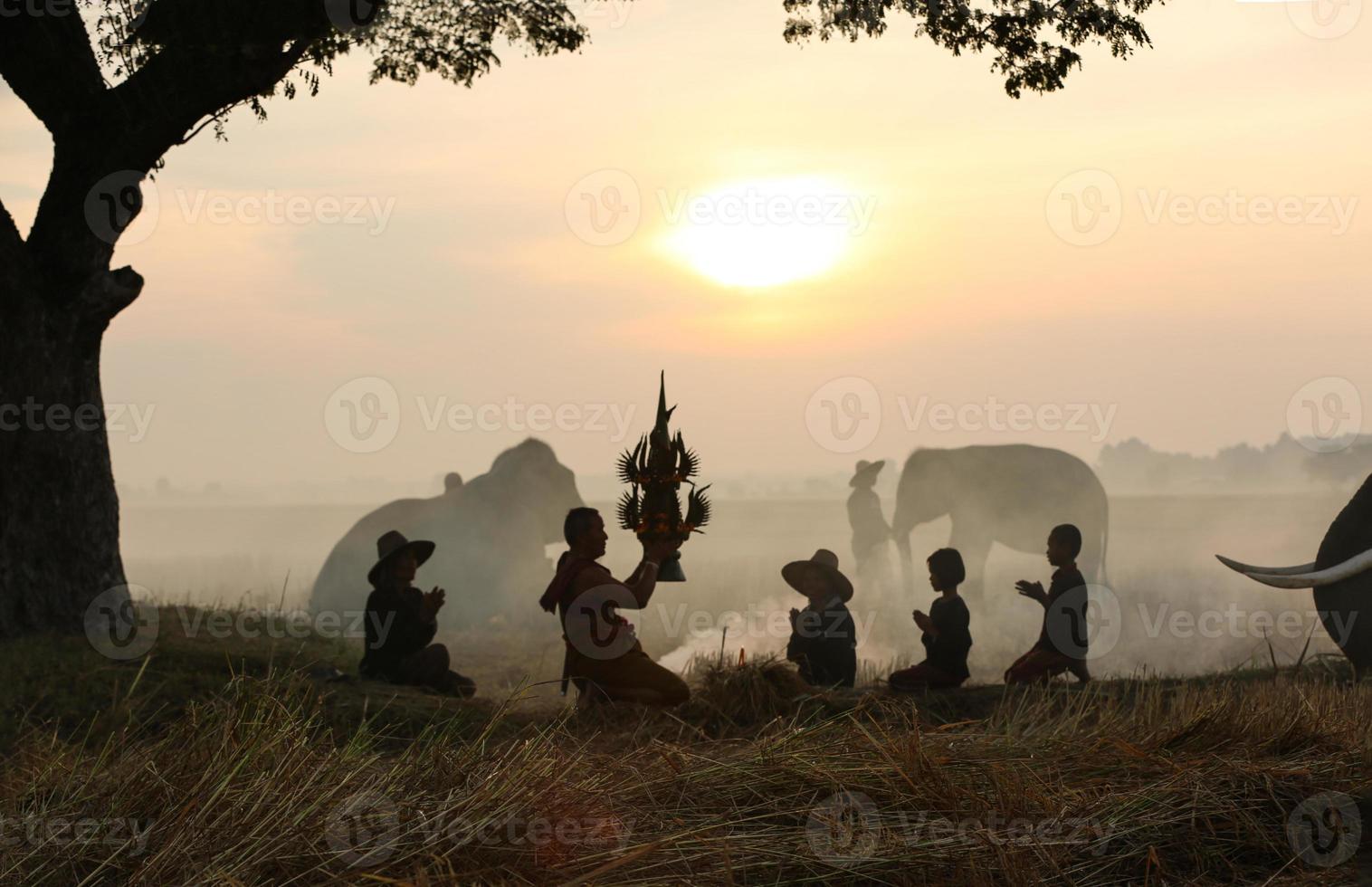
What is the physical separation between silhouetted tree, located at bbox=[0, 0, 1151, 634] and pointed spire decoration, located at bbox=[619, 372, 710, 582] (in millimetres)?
6196

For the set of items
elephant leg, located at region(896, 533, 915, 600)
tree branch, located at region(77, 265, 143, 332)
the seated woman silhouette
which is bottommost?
elephant leg, located at region(896, 533, 915, 600)

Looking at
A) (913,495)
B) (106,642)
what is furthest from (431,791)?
A: (913,495)

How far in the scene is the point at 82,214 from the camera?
37.6ft

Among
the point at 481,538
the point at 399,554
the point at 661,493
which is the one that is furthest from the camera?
the point at 481,538

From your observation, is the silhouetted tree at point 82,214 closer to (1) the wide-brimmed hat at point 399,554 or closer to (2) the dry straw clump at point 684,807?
(1) the wide-brimmed hat at point 399,554

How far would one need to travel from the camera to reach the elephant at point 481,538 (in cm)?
1911

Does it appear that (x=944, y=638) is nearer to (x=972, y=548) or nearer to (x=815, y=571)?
(x=815, y=571)

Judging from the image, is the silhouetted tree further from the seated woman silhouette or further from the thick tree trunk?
the seated woman silhouette

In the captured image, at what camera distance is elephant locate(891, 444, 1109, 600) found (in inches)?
843

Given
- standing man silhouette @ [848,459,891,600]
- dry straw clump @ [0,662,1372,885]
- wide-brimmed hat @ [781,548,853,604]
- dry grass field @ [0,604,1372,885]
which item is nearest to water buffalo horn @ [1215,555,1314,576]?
wide-brimmed hat @ [781,548,853,604]

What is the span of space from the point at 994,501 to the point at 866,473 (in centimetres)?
286

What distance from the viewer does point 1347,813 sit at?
5.47 meters

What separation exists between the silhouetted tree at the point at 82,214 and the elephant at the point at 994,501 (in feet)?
34.0

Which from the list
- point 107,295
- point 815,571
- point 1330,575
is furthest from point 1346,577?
point 107,295
